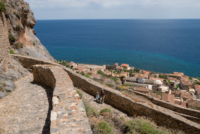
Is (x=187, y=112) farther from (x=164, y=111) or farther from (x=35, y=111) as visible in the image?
(x=35, y=111)

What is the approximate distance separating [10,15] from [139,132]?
15233 mm

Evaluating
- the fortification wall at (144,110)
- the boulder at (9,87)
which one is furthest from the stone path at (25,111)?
the fortification wall at (144,110)

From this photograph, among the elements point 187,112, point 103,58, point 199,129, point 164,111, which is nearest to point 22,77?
point 164,111

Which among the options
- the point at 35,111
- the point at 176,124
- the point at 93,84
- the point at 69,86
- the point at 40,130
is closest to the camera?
the point at 40,130

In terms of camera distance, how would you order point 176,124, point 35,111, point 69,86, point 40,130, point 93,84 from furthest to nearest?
point 93,84
point 176,124
point 69,86
point 35,111
point 40,130

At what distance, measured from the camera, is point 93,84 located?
10.8 meters

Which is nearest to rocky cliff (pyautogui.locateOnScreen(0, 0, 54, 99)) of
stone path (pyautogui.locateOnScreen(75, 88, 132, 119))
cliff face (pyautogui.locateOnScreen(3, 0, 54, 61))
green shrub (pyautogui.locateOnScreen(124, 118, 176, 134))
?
cliff face (pyautogui.locateOnScreen(3, 0, 54, 61))

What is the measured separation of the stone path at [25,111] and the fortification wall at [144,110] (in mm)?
3118

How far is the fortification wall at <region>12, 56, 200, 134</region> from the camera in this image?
779 centimetres

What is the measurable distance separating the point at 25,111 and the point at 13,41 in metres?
11.2

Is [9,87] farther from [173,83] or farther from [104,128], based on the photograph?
[173,83]

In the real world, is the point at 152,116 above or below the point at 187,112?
above

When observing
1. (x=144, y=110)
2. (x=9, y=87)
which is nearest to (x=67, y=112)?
(x=144, y=110)

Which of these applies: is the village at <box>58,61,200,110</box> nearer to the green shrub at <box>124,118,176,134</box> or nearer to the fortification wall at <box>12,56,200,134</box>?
the fortification wall at <box>12,56,200,134</box>
